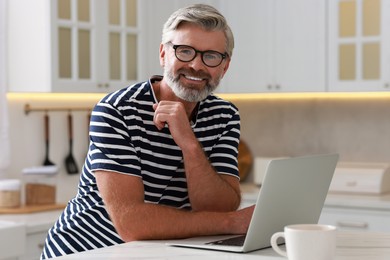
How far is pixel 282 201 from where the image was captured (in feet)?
6.59

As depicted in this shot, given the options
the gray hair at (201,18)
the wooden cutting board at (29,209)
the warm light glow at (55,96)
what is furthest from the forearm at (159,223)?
the warm light glow at (55,96)

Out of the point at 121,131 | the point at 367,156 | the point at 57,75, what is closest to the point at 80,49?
the point at 57,75

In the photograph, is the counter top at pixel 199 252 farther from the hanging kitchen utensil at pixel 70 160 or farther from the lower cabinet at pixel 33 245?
the hanging kitchen utensil at pixel 70 160

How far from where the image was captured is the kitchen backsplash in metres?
4.37

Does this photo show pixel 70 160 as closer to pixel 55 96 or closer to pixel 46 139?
pixel 46 139

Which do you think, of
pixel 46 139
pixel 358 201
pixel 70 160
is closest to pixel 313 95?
pixel 358 201

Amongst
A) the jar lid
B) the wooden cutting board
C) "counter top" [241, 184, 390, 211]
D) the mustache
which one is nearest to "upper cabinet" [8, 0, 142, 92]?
the jar lid

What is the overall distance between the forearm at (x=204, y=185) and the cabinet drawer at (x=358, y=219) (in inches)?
73.0

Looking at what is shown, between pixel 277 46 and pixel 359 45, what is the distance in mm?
520

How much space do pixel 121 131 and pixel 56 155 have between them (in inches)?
92.2

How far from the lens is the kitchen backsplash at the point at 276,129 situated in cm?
437

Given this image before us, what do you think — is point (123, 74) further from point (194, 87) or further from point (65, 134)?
point (194, 87)

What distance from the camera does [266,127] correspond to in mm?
5211

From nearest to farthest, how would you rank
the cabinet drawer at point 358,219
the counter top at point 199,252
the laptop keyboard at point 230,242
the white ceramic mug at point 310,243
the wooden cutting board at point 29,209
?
the white ceramic mug at point 310,243 < the counter top at point 199,252 < the laptop keyboard at point 230,242 < the wooden cutting board at point 29,209 < the cabinet drawer at point 358,219
